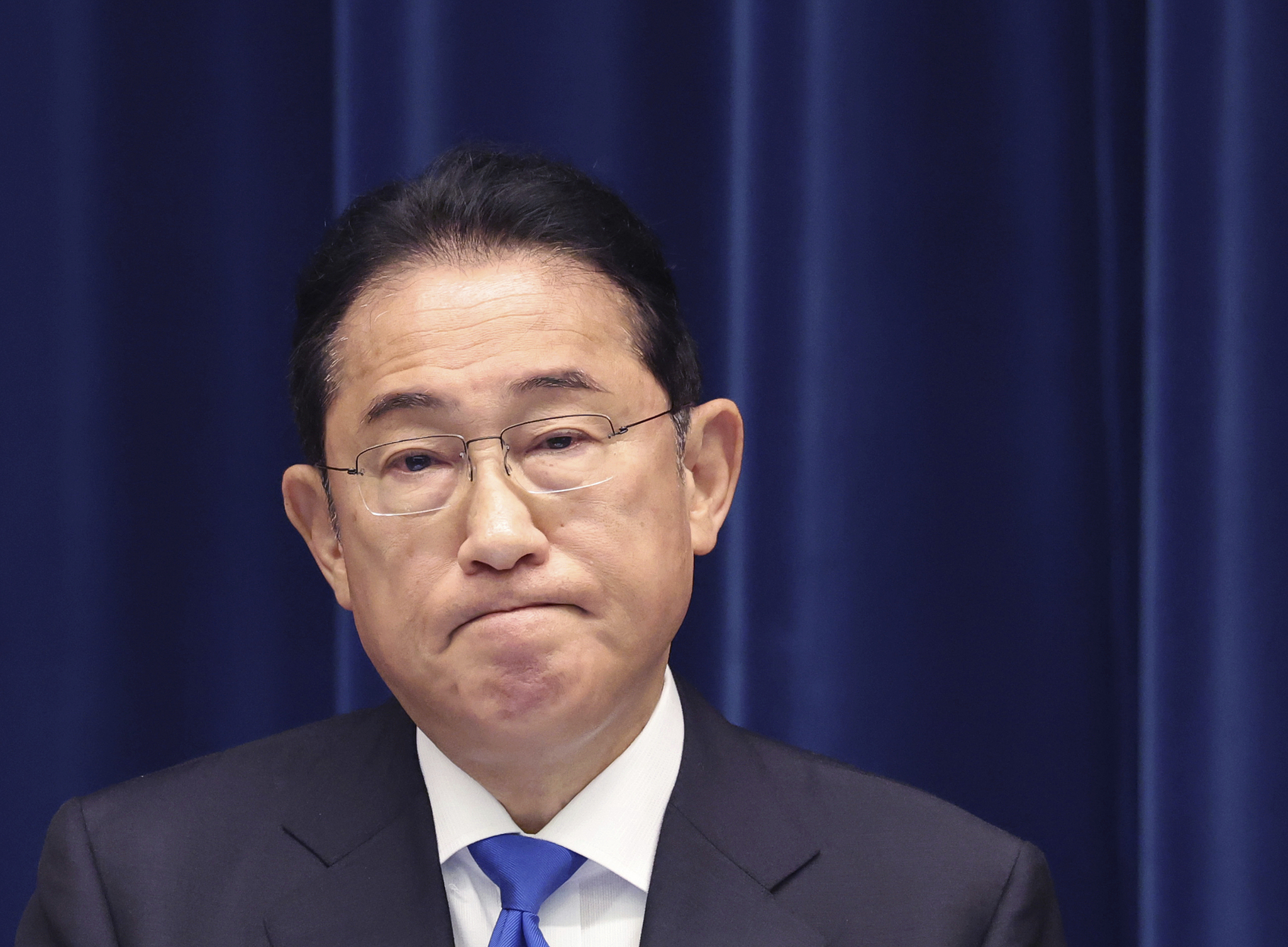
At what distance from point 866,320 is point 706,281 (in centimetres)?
24

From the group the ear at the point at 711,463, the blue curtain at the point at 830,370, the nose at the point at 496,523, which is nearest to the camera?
the nose at the point at 496,523

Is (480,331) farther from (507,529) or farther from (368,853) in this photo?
(368,853)

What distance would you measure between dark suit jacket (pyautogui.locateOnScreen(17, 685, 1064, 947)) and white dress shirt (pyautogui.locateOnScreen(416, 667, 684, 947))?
0.02 m

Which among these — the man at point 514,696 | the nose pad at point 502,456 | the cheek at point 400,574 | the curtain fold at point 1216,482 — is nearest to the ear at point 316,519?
the man at point 514,696

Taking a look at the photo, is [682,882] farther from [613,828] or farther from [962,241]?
[962,241]

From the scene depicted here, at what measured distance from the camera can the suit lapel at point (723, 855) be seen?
1.25 metres

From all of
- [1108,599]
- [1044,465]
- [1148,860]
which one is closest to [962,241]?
[1044,465]

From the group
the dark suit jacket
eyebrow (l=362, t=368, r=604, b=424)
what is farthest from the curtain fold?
eyebrow (l=362, t=368, r=604, b=424)

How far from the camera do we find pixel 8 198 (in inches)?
72.1

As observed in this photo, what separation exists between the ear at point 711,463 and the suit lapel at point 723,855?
0.20 meters

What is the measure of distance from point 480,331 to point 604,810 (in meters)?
0.48

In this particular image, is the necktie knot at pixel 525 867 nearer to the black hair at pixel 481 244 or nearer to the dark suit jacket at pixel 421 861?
the dark suit jacket at pixel 421 861

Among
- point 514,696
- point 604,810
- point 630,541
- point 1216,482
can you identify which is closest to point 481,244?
point 630,541

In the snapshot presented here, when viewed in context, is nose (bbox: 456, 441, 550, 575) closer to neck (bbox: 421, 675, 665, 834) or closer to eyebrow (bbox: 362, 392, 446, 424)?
eyebrow (bbox: 362, 392, 446, 424)
